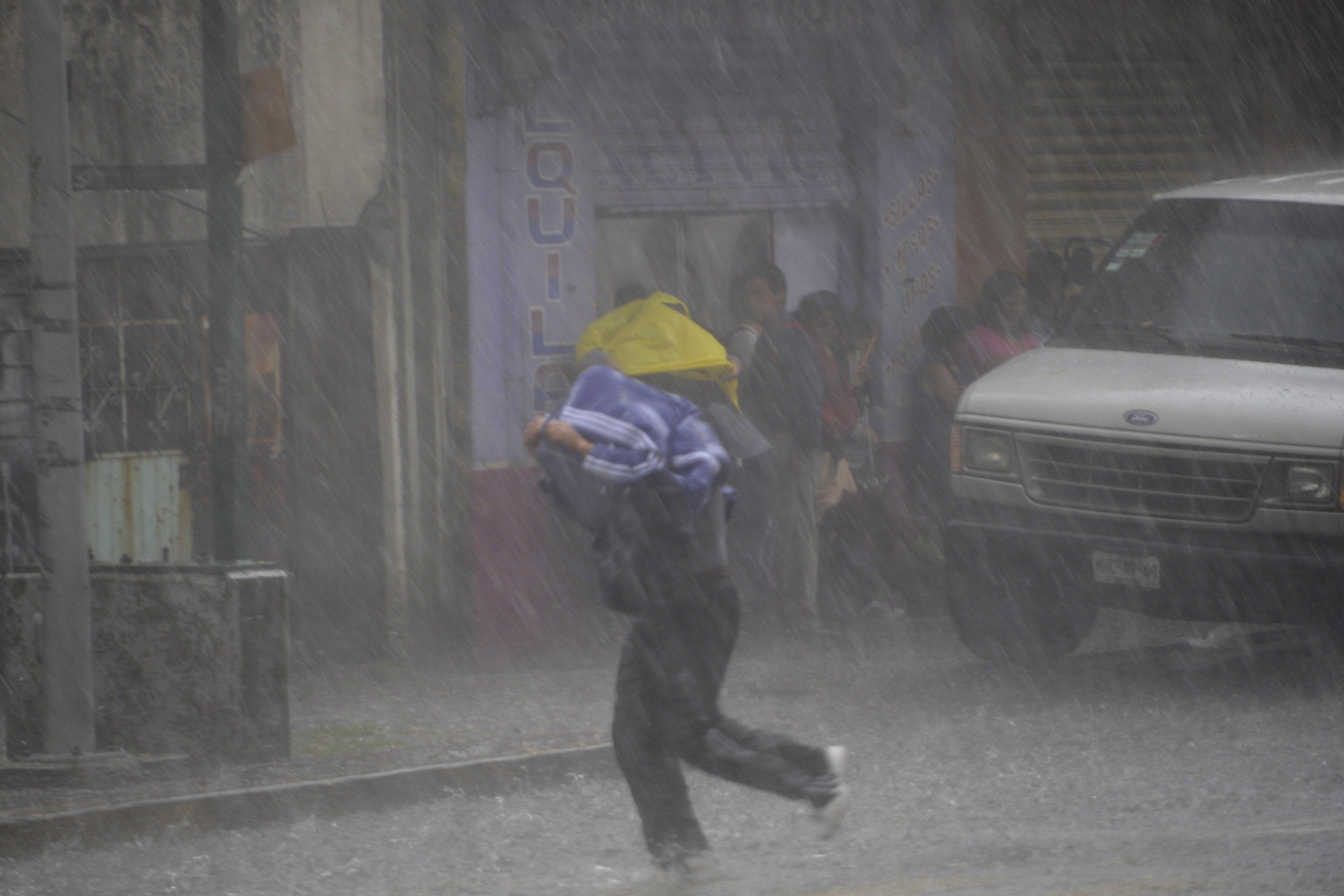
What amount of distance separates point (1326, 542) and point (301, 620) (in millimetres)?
4933

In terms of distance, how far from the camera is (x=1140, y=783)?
237 inches

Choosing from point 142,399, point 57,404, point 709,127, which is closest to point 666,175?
point 709,127

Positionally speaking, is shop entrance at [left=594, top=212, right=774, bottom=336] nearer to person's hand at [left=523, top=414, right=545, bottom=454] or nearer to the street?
the street

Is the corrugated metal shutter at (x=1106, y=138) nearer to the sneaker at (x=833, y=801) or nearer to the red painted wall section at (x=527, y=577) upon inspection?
the red painted wall section at (x=527, y=577)

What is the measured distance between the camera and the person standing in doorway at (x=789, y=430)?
894cm

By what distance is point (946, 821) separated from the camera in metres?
5.66

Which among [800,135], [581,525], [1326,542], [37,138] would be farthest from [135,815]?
[800,135]

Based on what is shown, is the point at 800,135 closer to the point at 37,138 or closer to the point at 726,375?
the point at 726,375

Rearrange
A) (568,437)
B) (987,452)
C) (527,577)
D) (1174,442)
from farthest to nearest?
(527,577)
(987,452)
(1174,442)
(568,437)

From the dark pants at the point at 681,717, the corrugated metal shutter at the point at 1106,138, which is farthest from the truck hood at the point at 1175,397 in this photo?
Result: the corrugated metal shutter at the point at 1106,138

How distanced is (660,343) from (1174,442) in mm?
2533

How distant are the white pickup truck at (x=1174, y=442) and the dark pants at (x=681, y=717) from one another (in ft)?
Answer: 9.34

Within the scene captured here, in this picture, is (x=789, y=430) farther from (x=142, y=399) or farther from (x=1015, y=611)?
(x=142, y=399)

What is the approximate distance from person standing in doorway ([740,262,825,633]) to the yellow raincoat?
0.40 meters
